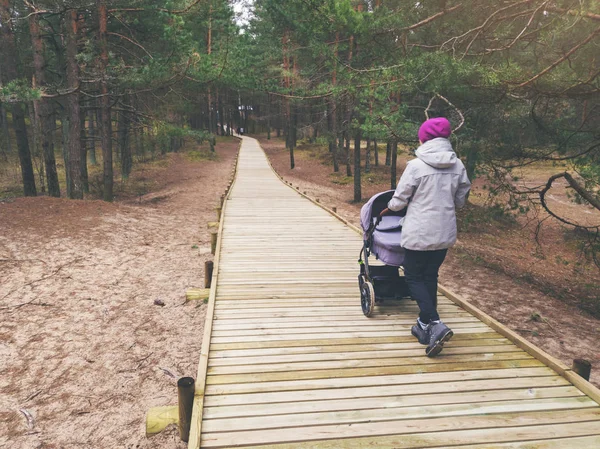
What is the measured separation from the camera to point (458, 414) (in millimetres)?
2783

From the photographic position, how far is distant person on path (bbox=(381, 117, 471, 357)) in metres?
3.35

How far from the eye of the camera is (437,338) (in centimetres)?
341

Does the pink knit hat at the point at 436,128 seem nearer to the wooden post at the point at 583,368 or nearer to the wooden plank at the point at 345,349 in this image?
the wooden plank at the point at 345,349

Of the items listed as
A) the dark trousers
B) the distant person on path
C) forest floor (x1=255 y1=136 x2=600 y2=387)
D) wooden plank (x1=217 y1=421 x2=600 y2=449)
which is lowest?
forest floor (x1=255 y1=136 x2=600 y2=387)

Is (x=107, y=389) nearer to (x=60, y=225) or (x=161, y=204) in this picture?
(x=60, y=225)

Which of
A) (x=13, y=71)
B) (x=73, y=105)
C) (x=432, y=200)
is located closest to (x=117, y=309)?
(x=432, y=200)

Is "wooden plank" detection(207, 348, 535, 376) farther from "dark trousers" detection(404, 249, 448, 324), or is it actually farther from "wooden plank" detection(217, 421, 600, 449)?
"wooden plank" detection(217, 421, 600, 449)

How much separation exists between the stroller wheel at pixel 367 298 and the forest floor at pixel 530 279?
9.73 ft

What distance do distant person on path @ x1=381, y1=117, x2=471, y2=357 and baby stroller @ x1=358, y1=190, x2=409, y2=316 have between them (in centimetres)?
51

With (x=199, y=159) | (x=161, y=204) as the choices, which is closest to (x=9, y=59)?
(x=161, y=204)

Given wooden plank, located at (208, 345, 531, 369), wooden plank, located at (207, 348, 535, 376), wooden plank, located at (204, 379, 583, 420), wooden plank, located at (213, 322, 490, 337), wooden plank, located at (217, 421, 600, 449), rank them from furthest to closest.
Result: wooden plank, located at (213, 322, 490, 337) → wooden plank, located at (208, 345, 531, 369) → wooden plank, located at (207, 348, 535, 376) → wooden plank, located at (204, 379, 583, 420) → wooden plank, located at (217, 421, 600, 449)

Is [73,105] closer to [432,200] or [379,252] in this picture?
[379,252]

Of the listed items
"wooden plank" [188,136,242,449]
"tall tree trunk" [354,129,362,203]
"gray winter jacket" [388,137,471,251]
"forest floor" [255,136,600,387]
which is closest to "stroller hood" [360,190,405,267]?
"gray winter jacket" [388,137,471,251]

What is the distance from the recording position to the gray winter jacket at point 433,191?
3.35 metres
